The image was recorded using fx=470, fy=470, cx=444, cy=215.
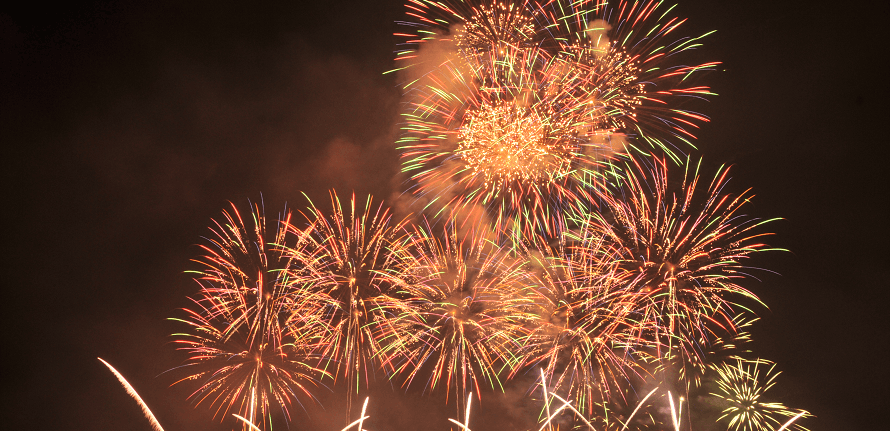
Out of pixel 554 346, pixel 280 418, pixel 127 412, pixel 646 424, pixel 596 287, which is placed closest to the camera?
pixel 596 287

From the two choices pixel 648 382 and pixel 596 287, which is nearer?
pixel 596 287

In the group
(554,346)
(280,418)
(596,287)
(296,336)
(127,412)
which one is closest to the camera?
(596,287)

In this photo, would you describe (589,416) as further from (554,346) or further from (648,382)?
(554,346)

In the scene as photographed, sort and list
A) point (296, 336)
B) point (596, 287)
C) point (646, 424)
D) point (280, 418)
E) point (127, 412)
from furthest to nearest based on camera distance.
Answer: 1. point (646, 424)
2. point (280, 418)
3. point (127, 412)
4. point (296, 336)
5. point (596, 287)

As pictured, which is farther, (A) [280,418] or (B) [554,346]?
(A) [280,418]

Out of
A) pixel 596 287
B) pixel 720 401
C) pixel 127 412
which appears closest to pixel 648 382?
pixel 720 401

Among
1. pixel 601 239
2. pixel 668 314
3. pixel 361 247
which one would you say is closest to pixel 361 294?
pixel 361 247

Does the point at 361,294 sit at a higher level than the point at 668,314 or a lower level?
higher

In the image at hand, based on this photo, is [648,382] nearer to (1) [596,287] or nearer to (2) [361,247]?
(1) [596,287]

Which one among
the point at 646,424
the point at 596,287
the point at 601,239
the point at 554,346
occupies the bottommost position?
the point at 646,424
